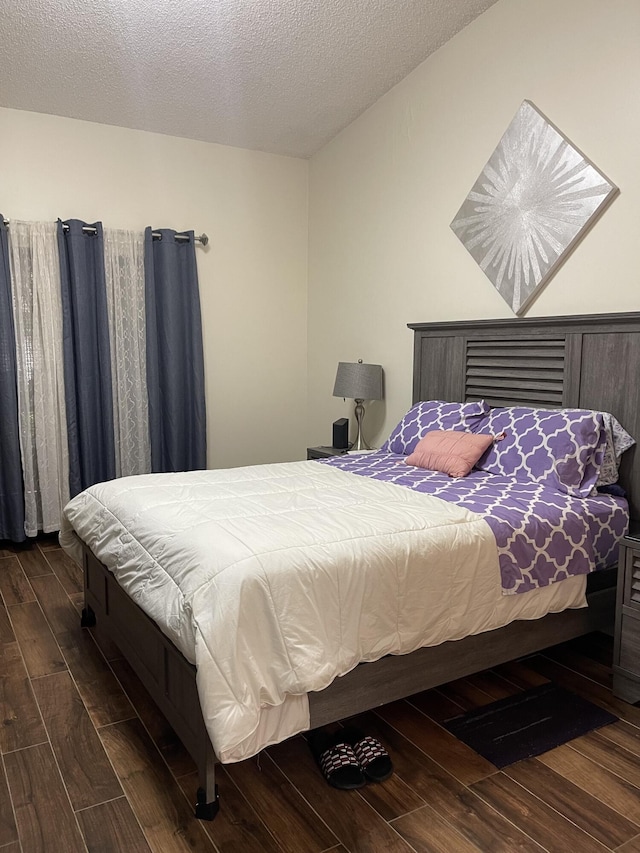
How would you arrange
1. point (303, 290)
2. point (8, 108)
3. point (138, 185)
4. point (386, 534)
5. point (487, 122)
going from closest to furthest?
point (386, 534) < point (487, 122) < point (8, 108) < point (138, 185) < point (303, 290)

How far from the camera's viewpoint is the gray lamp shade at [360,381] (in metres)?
4.04

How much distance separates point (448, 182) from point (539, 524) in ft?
7.17

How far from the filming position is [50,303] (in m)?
4.07

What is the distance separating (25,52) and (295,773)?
367 cm

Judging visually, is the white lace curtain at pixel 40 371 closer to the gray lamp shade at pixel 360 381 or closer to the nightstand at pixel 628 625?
the gray lamp shade at pixel 360 381

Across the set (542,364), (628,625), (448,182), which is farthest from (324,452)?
(628,625)

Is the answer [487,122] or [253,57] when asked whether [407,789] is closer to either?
[487,122]

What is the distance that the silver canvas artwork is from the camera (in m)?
2.80

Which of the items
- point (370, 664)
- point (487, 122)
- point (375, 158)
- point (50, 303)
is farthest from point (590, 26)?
point (50, 303)

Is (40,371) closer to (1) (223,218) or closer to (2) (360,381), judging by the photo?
(1) (223,218)

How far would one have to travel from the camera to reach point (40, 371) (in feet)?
13.4

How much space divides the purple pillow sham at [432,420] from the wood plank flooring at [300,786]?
1211 mm

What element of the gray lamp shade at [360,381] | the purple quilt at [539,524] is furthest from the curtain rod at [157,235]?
the purple quilt at [539,524]

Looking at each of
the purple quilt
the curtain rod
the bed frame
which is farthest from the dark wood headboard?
the curtain rod
